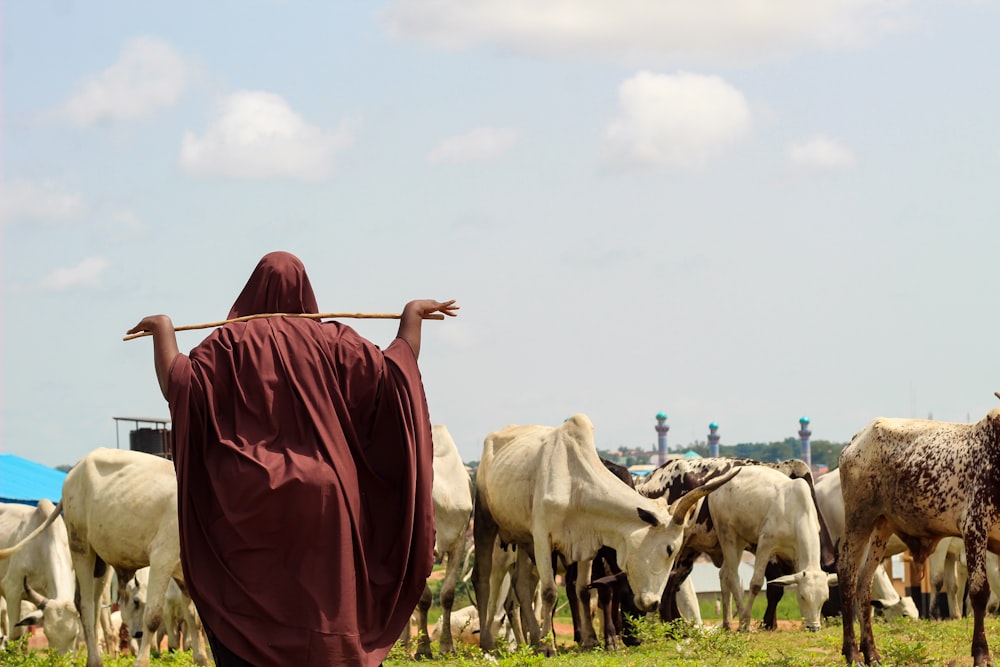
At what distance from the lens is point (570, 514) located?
48.8 feet

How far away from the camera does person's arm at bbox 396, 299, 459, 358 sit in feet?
22.6

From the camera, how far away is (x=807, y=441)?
64250mm

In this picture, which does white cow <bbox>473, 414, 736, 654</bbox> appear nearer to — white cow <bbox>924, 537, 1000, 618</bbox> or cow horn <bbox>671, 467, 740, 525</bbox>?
cow horn <bbox>671, 467, 740, 525</bbox>

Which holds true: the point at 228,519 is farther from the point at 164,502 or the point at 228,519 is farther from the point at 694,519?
the point at 694,519

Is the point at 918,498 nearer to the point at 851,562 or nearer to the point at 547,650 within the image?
the point at 851,562

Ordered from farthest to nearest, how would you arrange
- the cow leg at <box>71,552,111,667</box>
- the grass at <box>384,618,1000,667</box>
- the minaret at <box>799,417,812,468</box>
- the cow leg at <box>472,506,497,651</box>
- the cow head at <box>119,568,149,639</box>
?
1. the minaret at <box>799,417,812,468</box>
2. the cow head at <box>119,568,149,639</box>
3. the cow leg at <box>472,506,497,651</box>
4. the cow leg at <box>71,552,111,667</box>
5. the grass at <box>384,618,1000,667</box>

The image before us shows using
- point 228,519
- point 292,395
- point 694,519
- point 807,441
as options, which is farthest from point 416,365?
point 807,441

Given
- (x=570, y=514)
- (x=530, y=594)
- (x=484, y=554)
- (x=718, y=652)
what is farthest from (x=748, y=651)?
(x=484, y=554)

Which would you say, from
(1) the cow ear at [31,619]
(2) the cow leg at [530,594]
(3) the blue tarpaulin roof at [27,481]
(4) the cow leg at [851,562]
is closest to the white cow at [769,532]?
(2) the cow leg at [530,594]

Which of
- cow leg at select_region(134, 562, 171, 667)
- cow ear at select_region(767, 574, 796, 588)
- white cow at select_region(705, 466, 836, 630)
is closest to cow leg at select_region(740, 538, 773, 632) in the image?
white cow at select_region(705, 466, 836, 630)

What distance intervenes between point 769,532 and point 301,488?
11485mm

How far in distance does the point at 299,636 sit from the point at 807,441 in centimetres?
5982

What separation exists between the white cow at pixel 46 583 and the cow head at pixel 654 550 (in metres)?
5.67

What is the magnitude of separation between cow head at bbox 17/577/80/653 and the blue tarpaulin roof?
1517cm
